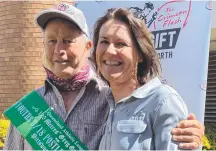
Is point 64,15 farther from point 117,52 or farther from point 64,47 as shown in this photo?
point 117,52

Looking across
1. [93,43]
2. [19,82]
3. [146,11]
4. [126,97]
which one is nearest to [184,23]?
[146,11]

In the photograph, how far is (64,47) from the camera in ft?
7.33

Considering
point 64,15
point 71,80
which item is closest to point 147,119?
point 71,80

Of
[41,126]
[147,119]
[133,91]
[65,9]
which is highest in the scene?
[65,9]

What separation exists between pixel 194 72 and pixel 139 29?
1.01 meters

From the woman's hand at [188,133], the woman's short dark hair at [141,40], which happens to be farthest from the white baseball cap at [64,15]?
the woman's hand at [188,133]

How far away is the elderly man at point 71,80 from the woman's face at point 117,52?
26 centimetres

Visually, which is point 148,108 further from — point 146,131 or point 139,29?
point 139,29

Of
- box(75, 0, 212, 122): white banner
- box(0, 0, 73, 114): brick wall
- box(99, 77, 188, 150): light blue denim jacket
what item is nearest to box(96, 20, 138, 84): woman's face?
box(99, 77, 188, 150): light blue denim jacket

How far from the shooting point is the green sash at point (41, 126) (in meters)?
2.34

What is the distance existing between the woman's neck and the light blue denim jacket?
0.06m

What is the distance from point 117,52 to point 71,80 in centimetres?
44

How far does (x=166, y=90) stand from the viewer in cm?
184

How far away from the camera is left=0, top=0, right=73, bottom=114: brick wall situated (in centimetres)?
562
